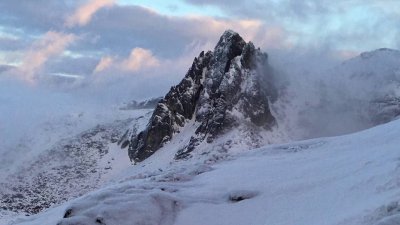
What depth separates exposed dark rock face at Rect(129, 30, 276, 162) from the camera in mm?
110688

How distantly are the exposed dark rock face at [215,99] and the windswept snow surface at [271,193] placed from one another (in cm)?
7361

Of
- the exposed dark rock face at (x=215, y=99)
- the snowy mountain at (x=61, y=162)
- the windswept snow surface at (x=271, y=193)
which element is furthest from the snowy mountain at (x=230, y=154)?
the snowy mountain at (x=61, y=162)

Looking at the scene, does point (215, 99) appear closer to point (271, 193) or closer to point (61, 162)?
point (61, 162)

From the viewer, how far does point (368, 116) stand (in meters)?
122

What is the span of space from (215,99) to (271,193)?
298 feet

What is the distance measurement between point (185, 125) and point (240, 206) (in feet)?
323

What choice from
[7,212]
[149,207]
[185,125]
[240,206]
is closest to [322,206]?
[240,206]

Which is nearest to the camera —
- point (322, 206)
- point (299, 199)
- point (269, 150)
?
point (322, 206)

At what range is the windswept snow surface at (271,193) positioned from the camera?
758 inches

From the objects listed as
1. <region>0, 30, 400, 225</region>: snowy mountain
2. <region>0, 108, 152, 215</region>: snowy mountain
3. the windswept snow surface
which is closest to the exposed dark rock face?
<region>0, 30, 400, 225</region>: snowy mountain

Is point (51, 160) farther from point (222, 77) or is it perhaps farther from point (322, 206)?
point (322, 206)

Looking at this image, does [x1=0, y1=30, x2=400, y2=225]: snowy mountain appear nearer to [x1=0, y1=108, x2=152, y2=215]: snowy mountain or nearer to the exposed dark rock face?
the exposed dark rock face

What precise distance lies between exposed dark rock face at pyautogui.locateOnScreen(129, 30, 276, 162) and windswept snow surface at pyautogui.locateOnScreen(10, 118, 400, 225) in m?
73.6

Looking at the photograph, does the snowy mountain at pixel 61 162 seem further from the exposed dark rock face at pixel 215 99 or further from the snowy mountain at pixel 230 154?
the exposed dark rock face at pixel 215 99
